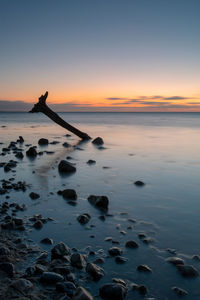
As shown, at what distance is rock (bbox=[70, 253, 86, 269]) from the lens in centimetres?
413

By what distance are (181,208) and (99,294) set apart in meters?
4.09

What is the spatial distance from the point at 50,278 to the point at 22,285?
0.39 metres

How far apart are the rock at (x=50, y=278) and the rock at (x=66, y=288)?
0.11 metres

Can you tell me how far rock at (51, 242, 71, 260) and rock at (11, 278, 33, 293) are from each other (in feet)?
2.71

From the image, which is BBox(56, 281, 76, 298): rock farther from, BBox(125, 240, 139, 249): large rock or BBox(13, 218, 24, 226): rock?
BBox(13, 218, 24, 226): rock

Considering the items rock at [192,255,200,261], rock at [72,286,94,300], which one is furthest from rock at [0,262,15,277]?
rock at [192,255,200,261]

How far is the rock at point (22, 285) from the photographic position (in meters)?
3.44

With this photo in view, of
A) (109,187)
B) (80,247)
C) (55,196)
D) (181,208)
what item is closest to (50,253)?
(80,247)

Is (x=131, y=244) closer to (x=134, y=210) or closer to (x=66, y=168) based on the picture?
(x=134, y=210)

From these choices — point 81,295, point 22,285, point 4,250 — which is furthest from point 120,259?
point 4,250

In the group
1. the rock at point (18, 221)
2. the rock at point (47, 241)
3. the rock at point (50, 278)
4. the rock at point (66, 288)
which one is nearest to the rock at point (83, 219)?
A: the rock at point (47, 241)

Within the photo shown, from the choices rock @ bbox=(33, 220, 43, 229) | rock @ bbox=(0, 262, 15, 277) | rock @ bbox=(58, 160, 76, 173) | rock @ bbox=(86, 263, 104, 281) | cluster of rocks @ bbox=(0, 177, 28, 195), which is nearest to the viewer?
rock @ bbox=(0, 262, 15, 277)

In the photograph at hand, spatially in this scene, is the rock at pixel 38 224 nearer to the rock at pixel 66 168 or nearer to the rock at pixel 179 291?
the rock at pixel 179 291

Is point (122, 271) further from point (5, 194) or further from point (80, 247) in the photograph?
point (5, 194)
